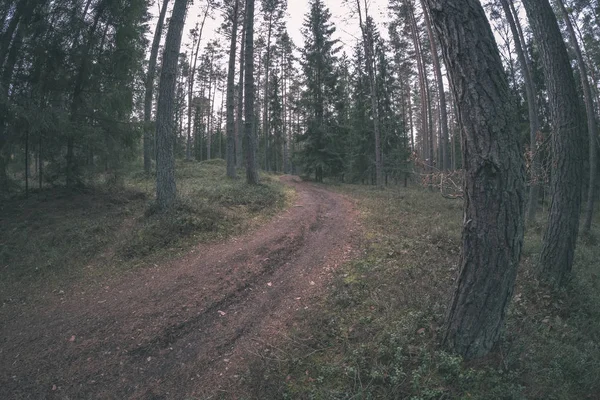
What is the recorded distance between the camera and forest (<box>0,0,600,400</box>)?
3197 mm

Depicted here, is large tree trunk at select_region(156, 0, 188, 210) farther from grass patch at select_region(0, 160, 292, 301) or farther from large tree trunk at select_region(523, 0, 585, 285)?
large tree trunk at select_region(523, 0, 585, 285)

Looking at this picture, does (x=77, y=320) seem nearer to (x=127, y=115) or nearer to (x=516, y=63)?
(x=127, y=115)

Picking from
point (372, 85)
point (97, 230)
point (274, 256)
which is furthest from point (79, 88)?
point (372, 85)

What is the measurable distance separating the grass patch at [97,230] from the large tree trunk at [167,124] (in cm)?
50

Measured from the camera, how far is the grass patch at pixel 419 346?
3.21 metres

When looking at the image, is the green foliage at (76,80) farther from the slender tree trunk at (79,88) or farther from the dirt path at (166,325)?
the dirt path at (166,325)

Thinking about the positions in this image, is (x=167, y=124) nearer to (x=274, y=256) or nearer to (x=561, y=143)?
(x=274, y=256)

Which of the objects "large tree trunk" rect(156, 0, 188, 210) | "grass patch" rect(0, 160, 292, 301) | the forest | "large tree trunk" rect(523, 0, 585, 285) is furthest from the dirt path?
"large tree trunk" rect(523, 0, 585, 285)

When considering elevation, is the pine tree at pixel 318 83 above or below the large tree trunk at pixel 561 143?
above

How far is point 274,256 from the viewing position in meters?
7.07

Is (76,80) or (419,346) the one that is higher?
→ (76,80)

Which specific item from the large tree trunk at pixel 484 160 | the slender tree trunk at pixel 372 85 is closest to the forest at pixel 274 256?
the large tree trunk at pixel 484 160

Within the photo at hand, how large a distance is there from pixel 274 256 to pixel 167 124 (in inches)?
214

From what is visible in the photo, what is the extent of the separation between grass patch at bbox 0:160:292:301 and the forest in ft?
0.19
